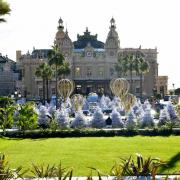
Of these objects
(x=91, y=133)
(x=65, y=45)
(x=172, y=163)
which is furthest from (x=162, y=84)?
(x=172, y=163)

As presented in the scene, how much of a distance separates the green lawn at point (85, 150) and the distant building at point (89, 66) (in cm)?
6924

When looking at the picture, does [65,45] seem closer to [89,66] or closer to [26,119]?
[89,66]

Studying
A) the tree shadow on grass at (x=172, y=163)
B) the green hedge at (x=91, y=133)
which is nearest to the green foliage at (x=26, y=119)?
the green hedge at (x=91, y=133)

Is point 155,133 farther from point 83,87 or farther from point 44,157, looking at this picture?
point 83,87

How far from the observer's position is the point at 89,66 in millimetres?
94875

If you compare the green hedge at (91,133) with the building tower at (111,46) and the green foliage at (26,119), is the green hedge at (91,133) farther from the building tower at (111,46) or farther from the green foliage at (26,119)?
the building tower at (111,46)

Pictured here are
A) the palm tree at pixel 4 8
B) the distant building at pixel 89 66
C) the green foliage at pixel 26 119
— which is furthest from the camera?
the distant building at pixel 89 66

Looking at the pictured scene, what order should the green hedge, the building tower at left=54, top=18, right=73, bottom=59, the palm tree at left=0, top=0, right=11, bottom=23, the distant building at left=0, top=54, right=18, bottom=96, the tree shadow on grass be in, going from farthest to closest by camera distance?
the distant building at left=0, top=54, right=18, bottom=96 < the building tower at left=54, top=18, right=73, bottom=59 < the green hedge < the palm tree at left=0, top=0, right=11, bottom=23 < the tree shadow on grass

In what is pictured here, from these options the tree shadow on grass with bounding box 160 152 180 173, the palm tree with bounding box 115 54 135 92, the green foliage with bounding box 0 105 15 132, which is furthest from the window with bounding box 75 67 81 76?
the tree shadow on grass with bounding box 160 152 180 173

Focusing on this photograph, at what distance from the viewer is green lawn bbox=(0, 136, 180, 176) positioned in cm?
1583

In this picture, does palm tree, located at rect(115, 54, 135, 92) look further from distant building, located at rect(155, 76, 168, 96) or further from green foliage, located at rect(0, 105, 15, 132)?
green foliage, located at rect(0, 105, 15, 132)

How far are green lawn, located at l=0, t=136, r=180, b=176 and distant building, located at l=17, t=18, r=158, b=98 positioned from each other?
2726 inches

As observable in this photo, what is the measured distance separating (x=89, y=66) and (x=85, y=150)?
3004 inches

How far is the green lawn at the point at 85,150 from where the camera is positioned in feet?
51.9
